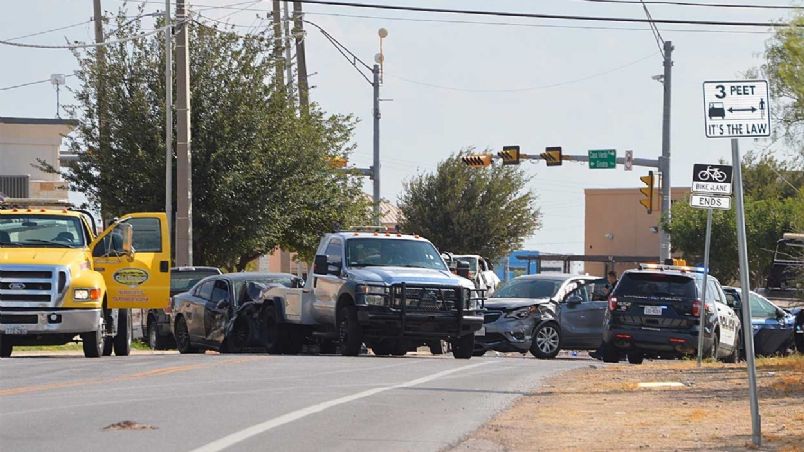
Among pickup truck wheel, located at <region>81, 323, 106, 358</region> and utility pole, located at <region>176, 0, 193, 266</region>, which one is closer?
pickup truck wheel, located at <region>81, 323, 106, 358</region>

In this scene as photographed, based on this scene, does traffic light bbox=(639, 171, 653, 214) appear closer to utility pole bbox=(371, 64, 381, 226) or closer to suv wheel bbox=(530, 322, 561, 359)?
utility pole bbox=(371, 64, 381, 226)

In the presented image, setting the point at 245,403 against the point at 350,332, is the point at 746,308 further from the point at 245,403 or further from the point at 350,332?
the point at 350,332

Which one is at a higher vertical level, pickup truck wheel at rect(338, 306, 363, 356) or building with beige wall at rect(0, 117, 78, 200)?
building with beige wall at rect(0, 117, 78, 200)

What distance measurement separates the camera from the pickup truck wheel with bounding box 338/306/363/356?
25016 mm

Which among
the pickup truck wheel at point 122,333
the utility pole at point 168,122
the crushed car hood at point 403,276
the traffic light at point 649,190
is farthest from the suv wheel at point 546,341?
the traffic light at point 649,190

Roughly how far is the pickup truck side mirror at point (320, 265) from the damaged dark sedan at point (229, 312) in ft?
5.18

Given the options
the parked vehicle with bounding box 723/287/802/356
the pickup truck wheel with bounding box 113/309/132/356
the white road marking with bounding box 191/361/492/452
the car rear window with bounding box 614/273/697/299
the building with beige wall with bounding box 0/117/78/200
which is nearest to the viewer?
the white road marking with bounding box 191/361/492/452

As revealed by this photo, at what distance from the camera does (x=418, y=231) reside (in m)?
75.0

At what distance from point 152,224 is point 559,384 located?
8.16 m

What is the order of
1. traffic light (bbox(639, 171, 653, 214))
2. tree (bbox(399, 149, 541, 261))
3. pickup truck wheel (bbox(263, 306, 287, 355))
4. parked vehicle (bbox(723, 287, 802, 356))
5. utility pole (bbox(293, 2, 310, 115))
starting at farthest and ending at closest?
tree (bbox(399, 149, 541, 261)) → traffic light (bbox(639, 171, 653, 214)) → utility pole (bbox(293, 2, 310, 115)) → parked vehicle (bbox(723, 287, 802, 356)) → pickup truck wheel (bbox(263, 306, 287, 355))

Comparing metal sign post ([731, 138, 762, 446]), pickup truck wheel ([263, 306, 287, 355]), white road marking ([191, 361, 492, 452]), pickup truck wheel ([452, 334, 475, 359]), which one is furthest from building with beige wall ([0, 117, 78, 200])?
metal sign post ([731, 138, 762, 446])

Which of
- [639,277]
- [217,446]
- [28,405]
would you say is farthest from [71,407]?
[639,277]

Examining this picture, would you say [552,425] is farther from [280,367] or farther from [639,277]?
[639,277]

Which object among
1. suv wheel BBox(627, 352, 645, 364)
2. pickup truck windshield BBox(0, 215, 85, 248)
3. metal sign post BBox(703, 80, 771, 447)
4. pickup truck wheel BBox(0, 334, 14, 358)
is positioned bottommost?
suv wheel BBox(627, 352, 645, 364)
